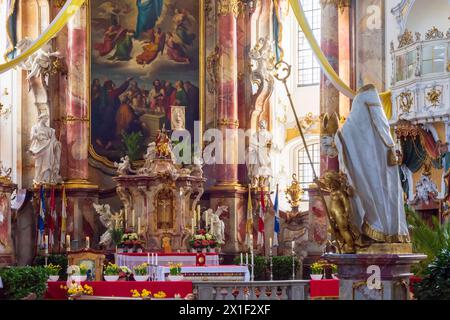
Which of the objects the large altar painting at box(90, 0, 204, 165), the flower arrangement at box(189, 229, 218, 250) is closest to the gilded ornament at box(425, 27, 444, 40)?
the flower arrangement at box(189, 229, 218, 250)

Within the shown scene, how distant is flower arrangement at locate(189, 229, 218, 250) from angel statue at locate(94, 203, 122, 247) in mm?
2236

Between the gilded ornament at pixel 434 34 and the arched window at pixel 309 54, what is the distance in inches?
402

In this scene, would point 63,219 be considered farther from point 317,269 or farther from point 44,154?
point 317,269

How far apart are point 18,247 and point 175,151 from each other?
17.5 ft

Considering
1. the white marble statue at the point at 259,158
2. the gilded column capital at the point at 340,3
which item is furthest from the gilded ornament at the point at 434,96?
the white marble statue at the point at 259,158

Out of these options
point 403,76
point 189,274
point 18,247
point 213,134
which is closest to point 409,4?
point 403,76

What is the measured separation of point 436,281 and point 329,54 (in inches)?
594

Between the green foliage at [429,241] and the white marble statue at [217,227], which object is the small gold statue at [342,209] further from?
the white marble statue at [217,227]

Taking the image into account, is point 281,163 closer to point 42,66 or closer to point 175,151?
point 175,151

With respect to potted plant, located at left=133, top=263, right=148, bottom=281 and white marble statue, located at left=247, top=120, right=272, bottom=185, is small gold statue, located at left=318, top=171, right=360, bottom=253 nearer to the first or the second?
potted plant, located at left=133, top=263, right=148, bottom=281

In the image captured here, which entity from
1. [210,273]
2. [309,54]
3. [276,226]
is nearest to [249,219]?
[276,226]

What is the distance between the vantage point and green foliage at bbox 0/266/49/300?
722 inches

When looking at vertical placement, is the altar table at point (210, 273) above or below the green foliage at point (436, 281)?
below

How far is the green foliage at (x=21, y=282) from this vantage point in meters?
18.3
